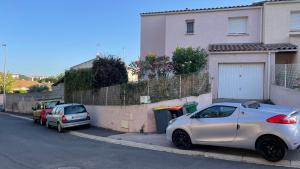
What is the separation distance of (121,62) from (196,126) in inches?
485

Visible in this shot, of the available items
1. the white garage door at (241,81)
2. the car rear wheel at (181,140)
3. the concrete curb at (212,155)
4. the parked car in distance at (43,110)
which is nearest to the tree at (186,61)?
the white garage door at (241,81)

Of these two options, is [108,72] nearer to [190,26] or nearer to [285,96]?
[190,26]

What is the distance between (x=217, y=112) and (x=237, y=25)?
14.7 m

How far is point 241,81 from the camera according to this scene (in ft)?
67.6

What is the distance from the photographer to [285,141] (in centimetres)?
870

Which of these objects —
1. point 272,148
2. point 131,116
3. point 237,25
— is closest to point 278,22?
point 237,25

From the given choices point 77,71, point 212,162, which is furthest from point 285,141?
point 77,71

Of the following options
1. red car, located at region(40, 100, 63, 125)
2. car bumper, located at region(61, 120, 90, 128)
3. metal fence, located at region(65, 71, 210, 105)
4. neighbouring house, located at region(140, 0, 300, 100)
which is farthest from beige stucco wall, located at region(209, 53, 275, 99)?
red car, located at region(40, 100, 63, 125)

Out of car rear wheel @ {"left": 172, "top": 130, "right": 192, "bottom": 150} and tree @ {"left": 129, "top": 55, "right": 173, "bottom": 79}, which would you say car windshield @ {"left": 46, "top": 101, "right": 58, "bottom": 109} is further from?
car rear wheel @ {"left": 172, "top": 130, "right": 192, "bottom": 150}

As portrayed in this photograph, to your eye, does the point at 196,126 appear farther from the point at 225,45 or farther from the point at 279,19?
the point at 279,19

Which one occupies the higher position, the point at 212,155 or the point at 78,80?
the point at 78,80

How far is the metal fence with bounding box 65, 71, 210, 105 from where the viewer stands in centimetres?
1625

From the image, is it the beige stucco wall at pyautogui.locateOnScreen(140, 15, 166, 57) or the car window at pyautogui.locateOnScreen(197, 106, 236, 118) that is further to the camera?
the beige stucco wall at pyautogui.locateOnScreen(140, 15, 166, 57)

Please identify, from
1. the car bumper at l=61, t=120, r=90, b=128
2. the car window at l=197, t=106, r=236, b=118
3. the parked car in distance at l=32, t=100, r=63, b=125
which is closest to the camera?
the car window at l=197, t=106, r=236, b=118
